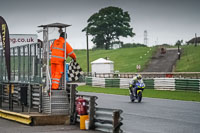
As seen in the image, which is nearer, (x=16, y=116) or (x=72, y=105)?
(x=72, y=105)

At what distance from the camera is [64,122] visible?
13.6 metres

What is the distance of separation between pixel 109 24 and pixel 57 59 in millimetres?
108581

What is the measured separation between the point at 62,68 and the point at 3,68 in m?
8.15

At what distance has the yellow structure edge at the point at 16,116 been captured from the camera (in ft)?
44.6

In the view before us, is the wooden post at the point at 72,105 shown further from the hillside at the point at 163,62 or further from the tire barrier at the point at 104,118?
the hillside at the point at 163,62

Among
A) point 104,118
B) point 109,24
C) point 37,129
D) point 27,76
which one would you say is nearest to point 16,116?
point 37,129

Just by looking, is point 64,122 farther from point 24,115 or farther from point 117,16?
point 117,16

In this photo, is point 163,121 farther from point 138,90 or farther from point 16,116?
point 138,90

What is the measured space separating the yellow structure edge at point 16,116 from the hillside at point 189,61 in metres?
54.0

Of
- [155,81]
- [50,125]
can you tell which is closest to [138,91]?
[50,125]

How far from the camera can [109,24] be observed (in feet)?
401

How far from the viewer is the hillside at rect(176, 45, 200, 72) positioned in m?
68.9

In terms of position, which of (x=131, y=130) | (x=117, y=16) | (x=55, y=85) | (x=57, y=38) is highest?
(x=117, y=16)

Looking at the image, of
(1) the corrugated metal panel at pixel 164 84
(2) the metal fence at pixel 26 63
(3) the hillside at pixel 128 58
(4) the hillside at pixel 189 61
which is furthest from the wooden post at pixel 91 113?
(3) the hillside at pixel 128 58
